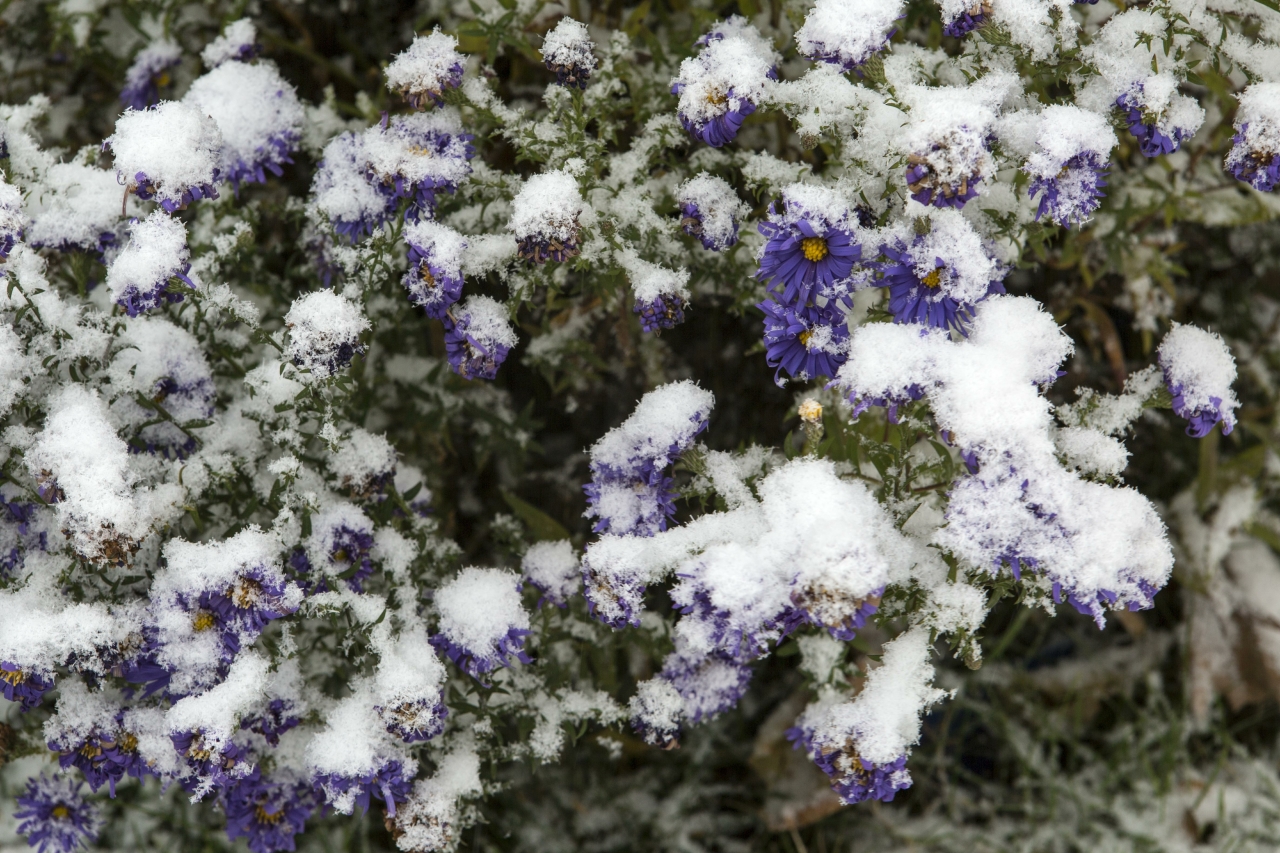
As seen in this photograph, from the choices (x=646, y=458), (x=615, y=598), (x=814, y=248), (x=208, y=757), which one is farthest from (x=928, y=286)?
(x=208, y=757)

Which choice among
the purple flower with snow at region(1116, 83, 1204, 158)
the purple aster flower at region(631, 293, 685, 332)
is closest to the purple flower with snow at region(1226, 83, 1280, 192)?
the purple flower with snow at region(1116, 83, 1204, 158)

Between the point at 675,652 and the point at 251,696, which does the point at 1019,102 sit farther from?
the point at 251,696

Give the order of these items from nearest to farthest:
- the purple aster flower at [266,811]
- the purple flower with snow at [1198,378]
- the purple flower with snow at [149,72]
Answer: the purple flower with snow at [1198,378], the purple aster flower at [266,811], the purple flower with snow at [149,72]

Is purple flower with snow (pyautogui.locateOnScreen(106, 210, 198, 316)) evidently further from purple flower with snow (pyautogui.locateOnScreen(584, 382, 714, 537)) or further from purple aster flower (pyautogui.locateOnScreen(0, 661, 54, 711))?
purple flower with snow (pyautogui.locateOnScreen(584, 382, 714, 537))

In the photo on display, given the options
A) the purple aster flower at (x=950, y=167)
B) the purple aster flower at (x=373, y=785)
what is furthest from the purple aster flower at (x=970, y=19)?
the purple aster flower at (x=373, y=785)

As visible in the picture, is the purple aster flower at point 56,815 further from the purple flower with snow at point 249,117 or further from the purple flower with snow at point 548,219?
the purple flower with snow at point 548,219

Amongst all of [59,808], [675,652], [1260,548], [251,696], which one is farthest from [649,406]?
[1260,548]
